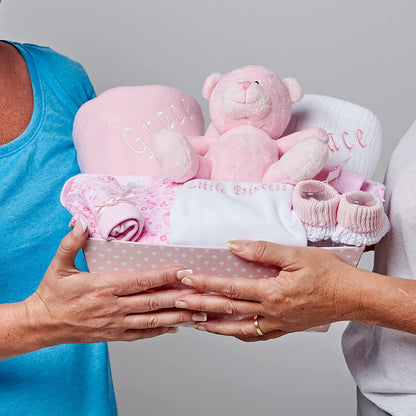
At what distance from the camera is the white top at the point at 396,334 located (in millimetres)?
1036

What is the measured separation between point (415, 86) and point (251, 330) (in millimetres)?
1739

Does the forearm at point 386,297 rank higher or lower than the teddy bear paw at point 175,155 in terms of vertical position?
lower

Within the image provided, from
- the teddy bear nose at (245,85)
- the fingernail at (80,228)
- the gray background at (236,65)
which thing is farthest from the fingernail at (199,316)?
the gray background at (236,65)

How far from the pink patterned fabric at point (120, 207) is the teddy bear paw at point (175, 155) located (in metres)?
0.03

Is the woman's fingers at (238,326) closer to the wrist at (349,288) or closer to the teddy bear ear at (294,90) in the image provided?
the wrist at (349,288)

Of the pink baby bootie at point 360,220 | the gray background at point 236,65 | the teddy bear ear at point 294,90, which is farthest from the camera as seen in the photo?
the gray background at point 236,65

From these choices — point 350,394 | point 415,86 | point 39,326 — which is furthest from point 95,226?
point 415,86

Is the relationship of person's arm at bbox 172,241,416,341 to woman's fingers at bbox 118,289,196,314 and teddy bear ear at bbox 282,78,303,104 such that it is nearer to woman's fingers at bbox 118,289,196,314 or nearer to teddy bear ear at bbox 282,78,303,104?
woman's fingers at bbox 118,289,196,314

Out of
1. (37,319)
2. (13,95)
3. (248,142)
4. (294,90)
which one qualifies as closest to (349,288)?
(248,142)

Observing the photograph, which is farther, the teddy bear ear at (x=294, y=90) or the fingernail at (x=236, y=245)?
the teddy bear ear at (x=294, y=90)

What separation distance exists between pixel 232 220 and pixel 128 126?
1.20 feet

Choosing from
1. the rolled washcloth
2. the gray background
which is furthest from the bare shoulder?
the gray background

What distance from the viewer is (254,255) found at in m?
0.94

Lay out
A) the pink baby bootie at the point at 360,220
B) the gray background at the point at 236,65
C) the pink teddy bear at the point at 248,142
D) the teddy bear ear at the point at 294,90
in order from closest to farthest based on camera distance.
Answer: the pink baby bootie at the point at 360,220, the pink teddy bear at the point at 248,142, the teddy bear ear at the point at 294,90, the gray background at the point at 236,65
